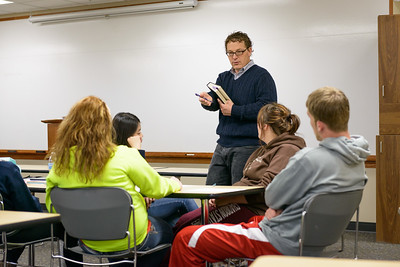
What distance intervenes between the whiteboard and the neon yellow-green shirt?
346cm

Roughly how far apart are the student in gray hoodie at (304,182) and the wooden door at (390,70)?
2746 mm

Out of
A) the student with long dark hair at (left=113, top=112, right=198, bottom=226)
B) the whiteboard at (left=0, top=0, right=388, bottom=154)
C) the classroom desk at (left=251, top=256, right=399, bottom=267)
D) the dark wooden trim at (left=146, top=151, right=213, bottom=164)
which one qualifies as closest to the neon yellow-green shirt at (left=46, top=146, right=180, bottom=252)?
the student with long dark hair at (left=113, top=112, right=198, bottom=226)

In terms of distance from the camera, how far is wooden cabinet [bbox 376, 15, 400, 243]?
5023mm

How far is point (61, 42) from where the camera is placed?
7.35 metres

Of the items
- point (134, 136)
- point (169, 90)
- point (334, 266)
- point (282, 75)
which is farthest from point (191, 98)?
point (334, 266)

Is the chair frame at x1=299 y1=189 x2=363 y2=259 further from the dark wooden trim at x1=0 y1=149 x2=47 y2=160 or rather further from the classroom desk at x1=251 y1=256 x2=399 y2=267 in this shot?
the dark wooden trim at x1=0 y1=149 x2=47 y2=160

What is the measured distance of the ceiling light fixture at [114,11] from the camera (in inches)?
255

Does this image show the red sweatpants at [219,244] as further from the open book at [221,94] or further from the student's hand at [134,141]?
the open book at [221,94]

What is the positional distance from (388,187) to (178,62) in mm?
2843

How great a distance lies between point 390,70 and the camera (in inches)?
198

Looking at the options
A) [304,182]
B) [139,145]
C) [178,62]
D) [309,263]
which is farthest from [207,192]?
[178,62]

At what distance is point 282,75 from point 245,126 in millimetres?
2328

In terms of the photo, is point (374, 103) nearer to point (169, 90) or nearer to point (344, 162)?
point (169, 90)

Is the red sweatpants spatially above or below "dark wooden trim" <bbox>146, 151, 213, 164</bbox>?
below
